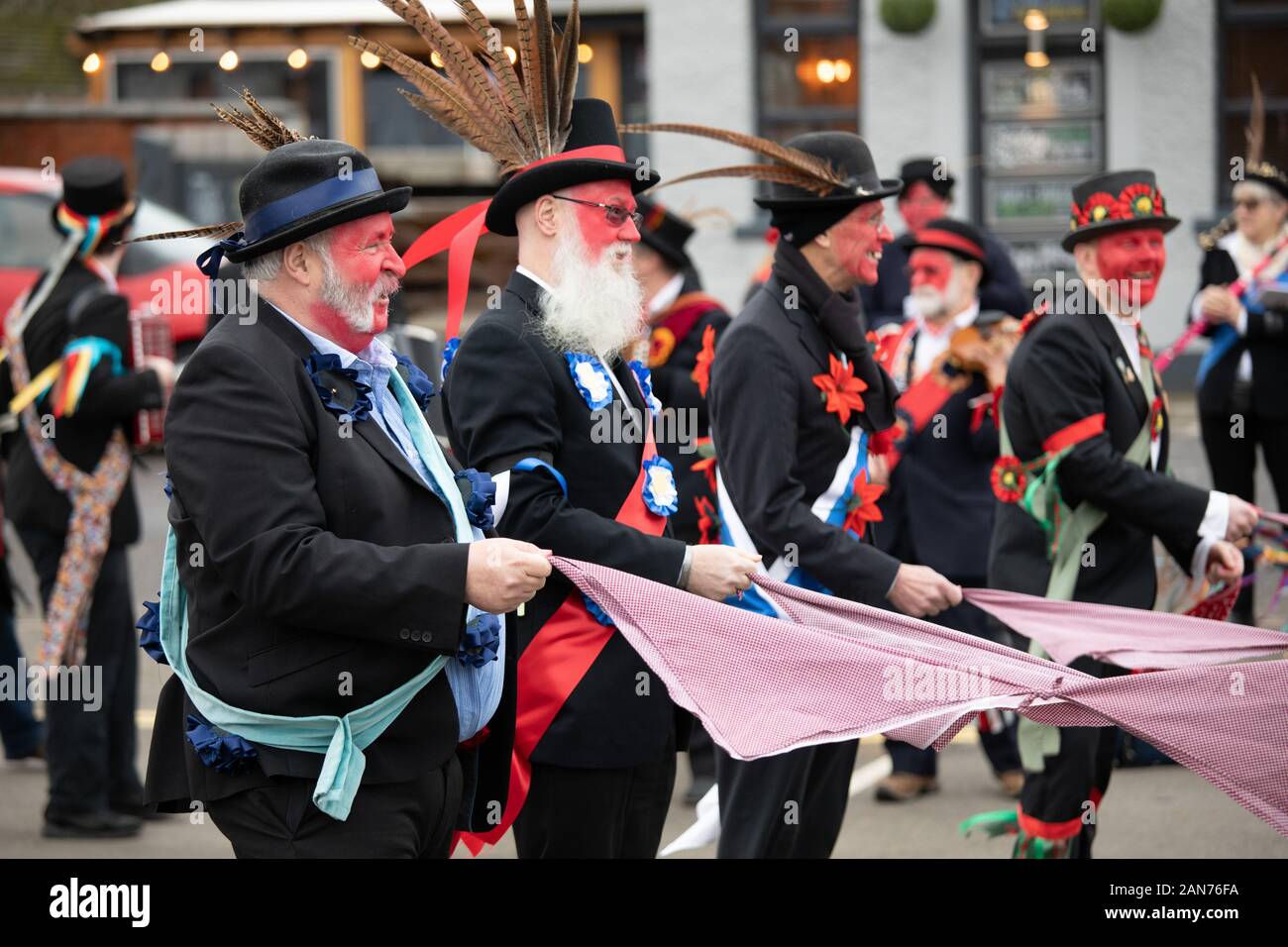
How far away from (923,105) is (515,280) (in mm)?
11675

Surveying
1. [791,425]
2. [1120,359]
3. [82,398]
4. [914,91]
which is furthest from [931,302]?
[914,91]

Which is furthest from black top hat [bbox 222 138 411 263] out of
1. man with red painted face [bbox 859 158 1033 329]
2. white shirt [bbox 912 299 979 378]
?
man with red painted face [bbox 859 158 1033 329]

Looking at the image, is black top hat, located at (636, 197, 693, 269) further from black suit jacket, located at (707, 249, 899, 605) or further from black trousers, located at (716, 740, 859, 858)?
black trousers, located at (716, 740, 859, 858)

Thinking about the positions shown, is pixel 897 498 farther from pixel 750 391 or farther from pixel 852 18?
pixel 852 18

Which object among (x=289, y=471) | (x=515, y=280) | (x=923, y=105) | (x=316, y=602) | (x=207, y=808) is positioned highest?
(x=923, y=105)

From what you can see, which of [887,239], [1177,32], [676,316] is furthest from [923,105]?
[887,239]

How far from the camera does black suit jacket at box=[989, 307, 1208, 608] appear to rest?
5.08m

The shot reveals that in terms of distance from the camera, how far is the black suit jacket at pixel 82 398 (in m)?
6.40

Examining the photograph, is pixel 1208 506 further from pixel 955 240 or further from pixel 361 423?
pixel 361 423

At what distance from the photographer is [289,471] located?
3.25 metres

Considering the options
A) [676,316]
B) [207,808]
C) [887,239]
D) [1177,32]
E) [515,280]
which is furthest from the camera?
[1177,32]

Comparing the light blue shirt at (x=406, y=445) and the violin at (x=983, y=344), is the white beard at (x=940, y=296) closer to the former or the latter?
the violin at (x=983, y=344)

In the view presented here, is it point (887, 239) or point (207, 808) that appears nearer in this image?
point (207, 808)

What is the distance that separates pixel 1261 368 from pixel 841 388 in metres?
3.87
